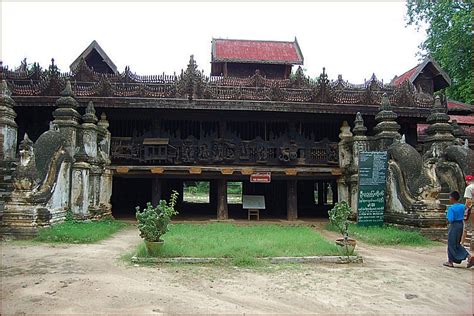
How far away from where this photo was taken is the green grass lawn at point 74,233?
32.5 ft

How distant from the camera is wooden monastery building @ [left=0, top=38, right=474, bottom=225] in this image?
588 inches

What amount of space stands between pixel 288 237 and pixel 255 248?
2.11 m

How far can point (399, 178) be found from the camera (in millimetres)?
12039

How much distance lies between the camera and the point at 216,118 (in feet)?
52.3

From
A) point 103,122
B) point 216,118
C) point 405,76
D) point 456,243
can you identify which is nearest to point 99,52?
point 103,122

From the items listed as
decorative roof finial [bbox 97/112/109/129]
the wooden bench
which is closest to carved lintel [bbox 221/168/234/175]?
the wooden bench

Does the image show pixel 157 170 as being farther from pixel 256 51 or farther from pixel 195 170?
pixel 256 51

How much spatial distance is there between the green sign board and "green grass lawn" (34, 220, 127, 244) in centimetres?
791

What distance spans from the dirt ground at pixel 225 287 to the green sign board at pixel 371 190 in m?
3.84

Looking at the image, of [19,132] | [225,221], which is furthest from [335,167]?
[19,132]

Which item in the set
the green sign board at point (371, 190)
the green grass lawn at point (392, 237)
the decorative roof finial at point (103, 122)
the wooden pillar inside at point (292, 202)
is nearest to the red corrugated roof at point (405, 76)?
the wooden pillar inside at point (292, 202)

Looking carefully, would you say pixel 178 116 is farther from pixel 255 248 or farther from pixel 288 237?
pixel 255 248

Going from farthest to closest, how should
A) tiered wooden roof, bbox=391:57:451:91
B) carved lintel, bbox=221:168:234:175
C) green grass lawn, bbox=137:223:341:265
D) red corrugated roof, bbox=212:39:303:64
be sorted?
1. tiered wooden roof, bbox=391:57:451:91
2. red corrugated roof, bbox=212:39:303:64
3. carved lintel, bbox=221:168:234:175
4. green grass lawn, bbox=137:223:341:265

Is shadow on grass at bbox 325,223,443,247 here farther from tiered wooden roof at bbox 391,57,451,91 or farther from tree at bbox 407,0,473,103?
tree at bbox 407,0,473,103
